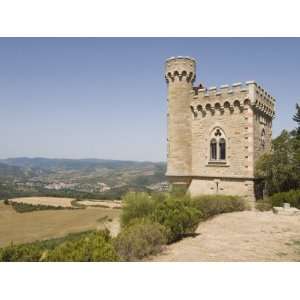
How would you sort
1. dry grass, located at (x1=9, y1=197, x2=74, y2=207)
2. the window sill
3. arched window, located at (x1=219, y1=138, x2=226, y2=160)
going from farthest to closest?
dry grass, located at (x1=9, y1=197, x2=74, y2=207), arched window, located at (x1=219, y1=138, x2=226, y2=160), the window sill

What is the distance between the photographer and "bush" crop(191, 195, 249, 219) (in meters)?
16.8

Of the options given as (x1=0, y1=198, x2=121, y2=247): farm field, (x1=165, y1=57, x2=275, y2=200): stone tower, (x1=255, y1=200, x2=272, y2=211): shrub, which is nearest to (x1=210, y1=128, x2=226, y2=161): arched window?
(x1=165, y1=57, x2=275, y2=200): stone tower

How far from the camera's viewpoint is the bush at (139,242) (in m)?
10.2

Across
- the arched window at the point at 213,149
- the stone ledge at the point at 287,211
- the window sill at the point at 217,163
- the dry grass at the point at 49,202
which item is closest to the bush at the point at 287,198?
the stone ledge at the point at 287,211

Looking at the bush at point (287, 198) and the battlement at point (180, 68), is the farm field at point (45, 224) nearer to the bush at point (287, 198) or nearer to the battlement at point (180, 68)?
the bush at point (287, 198)

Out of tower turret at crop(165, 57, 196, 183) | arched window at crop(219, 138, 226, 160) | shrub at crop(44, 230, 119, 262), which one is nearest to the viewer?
shrub at crop(44, 230, 119, 262)

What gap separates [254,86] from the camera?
61.7ft

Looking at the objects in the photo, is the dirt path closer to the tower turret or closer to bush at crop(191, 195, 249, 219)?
bush at crop(191, 195, 249, 219)

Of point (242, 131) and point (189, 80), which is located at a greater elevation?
point (189, 80)
